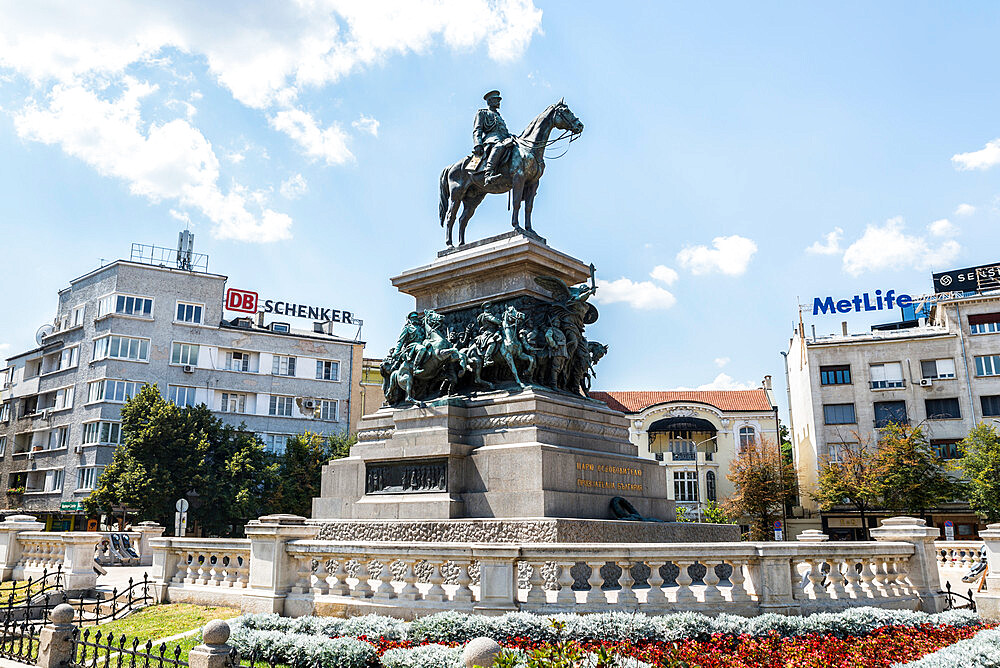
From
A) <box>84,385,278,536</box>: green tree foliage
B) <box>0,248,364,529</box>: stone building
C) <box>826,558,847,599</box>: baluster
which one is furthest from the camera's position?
<box>0,248,364,529</box>: stone building

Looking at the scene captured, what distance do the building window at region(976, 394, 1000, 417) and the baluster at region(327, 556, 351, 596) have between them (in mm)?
53555

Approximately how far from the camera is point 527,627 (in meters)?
9.84

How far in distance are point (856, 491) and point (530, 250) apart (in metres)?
39.2

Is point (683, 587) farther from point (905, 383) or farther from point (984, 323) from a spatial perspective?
point (984, 323)

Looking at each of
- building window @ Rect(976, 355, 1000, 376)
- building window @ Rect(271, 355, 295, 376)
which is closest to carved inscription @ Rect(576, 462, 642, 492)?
building window @ Rect(271, 355, 295, 376)

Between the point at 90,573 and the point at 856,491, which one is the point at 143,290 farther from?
the point at 856,491

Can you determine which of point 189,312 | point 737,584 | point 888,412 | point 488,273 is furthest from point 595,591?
point 189,312

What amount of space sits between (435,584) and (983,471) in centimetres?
4330

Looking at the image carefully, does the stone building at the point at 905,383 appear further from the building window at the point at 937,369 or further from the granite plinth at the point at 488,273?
the granite plinth at the point at 488,273

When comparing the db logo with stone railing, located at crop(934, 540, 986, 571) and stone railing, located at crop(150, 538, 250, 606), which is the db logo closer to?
stone railing, located at crop(150, 538, 250, 606)

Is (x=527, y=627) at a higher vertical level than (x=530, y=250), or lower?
lower

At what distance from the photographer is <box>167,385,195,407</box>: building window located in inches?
2207

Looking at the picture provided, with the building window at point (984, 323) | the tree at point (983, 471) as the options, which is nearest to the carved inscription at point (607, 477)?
the tree at point (983, 471)

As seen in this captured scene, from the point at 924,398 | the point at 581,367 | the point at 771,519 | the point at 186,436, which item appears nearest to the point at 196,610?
the point at 581,367
